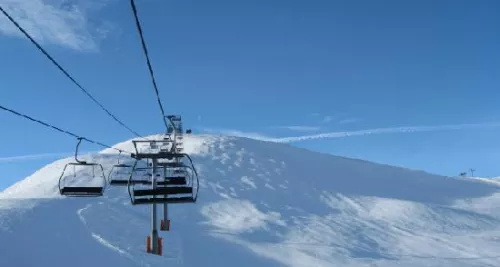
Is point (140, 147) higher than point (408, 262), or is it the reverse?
point (140, 147)

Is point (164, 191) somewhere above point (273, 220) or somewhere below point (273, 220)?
above

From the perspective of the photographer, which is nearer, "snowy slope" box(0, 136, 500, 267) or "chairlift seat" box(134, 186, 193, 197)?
"chairlift seat" box(134, 186, 193, 197)

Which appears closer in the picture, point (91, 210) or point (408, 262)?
point (408, 262)

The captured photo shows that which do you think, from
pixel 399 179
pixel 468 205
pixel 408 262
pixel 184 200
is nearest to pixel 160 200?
pixel 184 200

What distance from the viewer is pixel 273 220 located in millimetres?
33969

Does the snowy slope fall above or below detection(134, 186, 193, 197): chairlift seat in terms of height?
below

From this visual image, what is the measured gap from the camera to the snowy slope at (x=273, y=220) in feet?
78.0

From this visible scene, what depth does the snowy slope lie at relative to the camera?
2378 cm

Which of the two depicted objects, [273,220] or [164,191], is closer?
[164,191]

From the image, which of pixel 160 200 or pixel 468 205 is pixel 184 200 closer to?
pixel 160 200

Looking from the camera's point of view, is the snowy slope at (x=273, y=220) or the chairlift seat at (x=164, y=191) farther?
the snowy slope at (x=273, y=220)

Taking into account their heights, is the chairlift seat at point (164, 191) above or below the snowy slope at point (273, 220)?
above

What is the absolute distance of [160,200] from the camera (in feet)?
46.0

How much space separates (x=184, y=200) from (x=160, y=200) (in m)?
0.77
